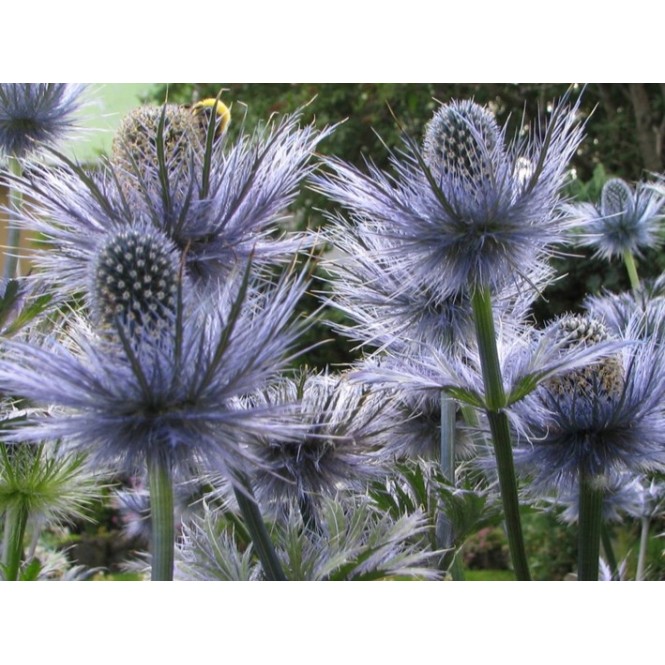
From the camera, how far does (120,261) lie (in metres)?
0.94

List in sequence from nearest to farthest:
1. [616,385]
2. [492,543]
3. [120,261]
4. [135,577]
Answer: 1. [120,261]
2. [616,385]
3. [135,577]
4. [492,543]

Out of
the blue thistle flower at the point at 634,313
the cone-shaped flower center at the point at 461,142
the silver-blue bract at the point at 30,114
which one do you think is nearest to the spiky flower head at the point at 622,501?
the blue thistle flower at the point at 634,313

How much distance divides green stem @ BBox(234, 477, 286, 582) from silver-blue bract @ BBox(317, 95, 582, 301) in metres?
0.39

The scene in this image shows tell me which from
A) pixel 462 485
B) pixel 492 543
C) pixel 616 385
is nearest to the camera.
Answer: pixel 616 385

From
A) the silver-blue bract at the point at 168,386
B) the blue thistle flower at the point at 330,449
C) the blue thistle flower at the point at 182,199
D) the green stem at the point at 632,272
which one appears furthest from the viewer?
the green stem at the point at 632,272

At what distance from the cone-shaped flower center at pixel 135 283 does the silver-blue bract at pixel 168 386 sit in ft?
0.10

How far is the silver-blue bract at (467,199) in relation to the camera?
3.73 feet

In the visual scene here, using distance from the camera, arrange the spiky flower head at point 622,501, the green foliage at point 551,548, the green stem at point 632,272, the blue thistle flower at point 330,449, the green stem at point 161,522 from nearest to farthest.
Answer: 1. the green stem at point 161,522
2. the blue thistle flower at point 330,449
3. the spiky flower head at point 622,501
4. the green stem at point 632,272
5. the green foliage at point 551,548

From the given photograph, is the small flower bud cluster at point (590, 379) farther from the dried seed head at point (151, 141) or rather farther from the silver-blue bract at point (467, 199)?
the dried seed head at point (151, 141)

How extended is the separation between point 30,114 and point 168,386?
0.91 m

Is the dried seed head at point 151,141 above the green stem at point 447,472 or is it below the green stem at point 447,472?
above

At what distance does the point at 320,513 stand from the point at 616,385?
0.49 m
